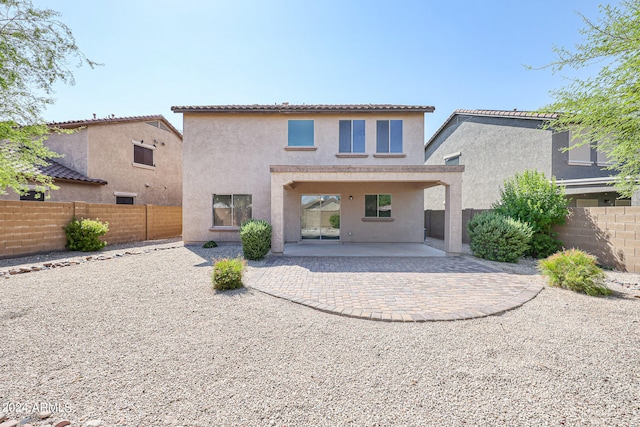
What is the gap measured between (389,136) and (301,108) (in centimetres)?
458

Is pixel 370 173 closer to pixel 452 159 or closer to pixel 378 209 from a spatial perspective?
pixel 378 209

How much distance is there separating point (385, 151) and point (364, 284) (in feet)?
27.4

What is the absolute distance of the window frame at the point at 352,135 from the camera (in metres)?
13.1

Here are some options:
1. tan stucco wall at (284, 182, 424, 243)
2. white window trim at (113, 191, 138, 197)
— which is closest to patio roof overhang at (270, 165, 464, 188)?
tan stucco wall at (284, 182, 424, 243)


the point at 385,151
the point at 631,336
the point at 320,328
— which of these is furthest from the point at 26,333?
the point at 385,151

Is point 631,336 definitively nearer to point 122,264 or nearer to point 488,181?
point 122,264

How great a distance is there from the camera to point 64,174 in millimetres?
14125

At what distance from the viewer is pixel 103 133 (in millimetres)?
16234

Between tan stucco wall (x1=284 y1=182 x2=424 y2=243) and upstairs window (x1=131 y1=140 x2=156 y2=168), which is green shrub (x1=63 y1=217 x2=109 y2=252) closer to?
upstairs window (x1=131 y1=140 x2=156 y2=168)

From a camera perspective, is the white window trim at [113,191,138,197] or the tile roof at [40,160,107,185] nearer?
the tile roof at [40,160,107,185]

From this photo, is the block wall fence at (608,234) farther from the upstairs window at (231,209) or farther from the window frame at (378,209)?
the upstairs window at (231,209)

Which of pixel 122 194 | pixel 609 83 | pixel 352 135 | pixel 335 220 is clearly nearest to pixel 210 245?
pixel 335 220

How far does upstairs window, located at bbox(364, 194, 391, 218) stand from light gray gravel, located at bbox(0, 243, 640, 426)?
8.60m

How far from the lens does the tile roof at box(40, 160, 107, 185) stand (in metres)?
13.5
